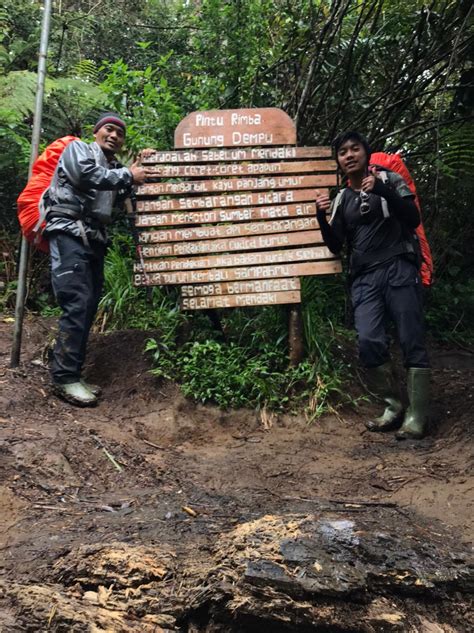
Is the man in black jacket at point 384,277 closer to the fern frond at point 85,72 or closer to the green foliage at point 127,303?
the green foliage at point 127,303

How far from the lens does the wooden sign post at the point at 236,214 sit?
16.2 feet

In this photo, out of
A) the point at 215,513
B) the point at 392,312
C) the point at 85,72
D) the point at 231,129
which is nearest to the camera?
the point at 215,513

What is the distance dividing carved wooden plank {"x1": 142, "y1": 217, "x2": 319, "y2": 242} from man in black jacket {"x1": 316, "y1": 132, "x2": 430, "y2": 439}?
0.36 metres

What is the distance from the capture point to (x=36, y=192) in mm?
4535

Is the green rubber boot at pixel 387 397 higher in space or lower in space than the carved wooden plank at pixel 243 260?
lower

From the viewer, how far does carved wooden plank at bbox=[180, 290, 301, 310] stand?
16.1 ft

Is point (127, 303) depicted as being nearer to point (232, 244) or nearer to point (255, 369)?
point (232, 244)

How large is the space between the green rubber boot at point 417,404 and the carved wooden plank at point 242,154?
2.14 meters

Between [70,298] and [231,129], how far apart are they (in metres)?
2.10

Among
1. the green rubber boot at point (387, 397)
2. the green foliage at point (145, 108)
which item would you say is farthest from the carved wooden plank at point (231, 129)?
the green rubber boot at point (387, 397)

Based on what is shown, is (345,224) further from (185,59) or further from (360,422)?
(185,59)

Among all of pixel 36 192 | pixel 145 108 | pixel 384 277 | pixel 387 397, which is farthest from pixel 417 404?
pixel 145 108

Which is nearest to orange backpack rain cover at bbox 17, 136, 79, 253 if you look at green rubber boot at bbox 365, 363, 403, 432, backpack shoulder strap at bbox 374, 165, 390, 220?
backpack shoulder strap at bbox 374, 165, 390, 220

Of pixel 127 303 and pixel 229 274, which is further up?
pixel 229 274
